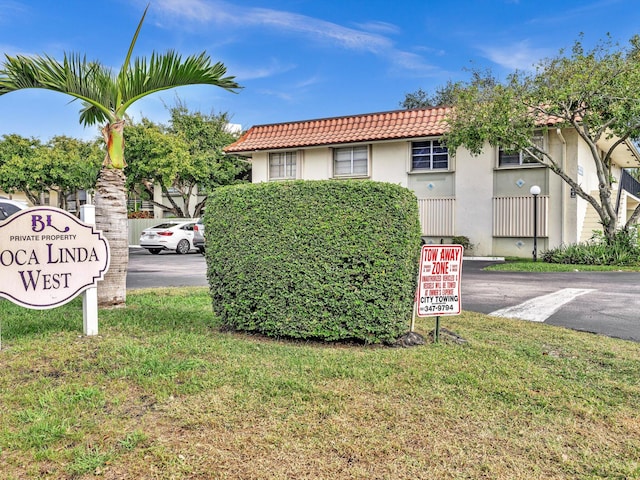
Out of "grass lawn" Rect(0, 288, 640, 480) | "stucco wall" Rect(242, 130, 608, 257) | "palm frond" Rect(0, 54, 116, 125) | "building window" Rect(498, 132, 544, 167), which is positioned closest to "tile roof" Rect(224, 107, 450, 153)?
"stucco wall" Rect(242, 130, 608, 257)

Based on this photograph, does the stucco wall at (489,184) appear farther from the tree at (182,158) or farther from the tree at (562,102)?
the tree at (182,158)

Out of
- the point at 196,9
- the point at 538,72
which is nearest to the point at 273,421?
the point at 196,9

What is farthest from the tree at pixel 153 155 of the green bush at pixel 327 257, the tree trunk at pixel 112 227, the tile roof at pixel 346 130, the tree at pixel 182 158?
the green bush at pixel 327 257

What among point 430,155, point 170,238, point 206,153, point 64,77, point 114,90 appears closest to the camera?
point 64,77

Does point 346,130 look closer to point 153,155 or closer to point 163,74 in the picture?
point 153,155

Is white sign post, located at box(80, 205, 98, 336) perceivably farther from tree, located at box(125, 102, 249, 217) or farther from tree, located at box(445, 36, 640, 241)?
tree, located at box(125, 102, 249, 217)

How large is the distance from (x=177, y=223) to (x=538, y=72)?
15386mm

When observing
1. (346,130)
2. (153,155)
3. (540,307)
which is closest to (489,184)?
(346,130)

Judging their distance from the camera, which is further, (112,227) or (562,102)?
(562,102)

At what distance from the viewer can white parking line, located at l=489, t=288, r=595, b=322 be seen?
7.57 meters

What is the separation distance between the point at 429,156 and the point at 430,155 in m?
0.06

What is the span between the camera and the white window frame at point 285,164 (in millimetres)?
23609

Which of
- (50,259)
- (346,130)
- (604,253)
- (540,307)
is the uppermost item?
(346,130)

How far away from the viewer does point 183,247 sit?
868 inches
